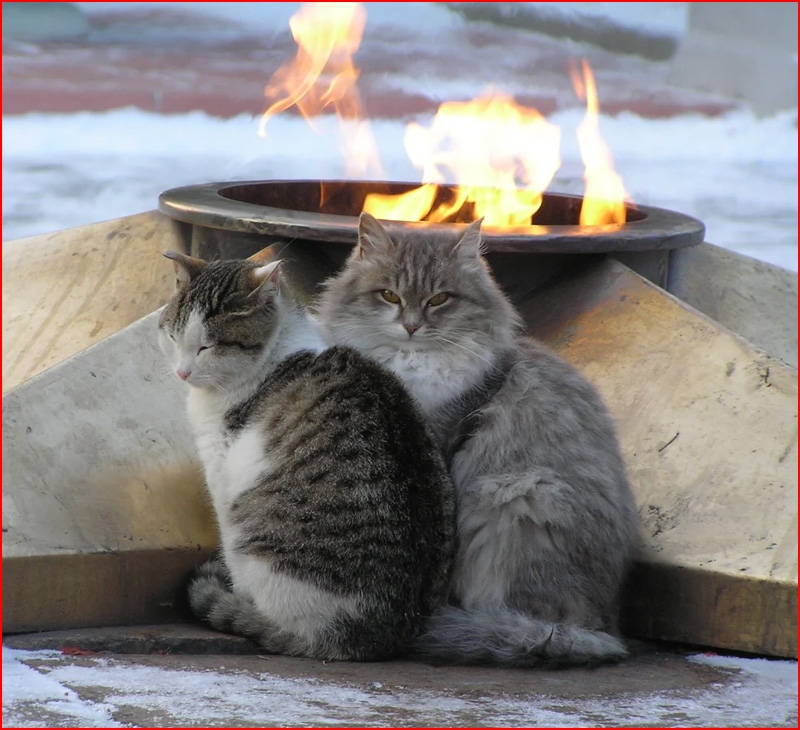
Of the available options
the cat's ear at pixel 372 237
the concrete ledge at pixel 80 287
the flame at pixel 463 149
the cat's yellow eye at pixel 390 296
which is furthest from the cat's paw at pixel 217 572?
the flame at pixel 463 149

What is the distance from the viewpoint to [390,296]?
281 cm

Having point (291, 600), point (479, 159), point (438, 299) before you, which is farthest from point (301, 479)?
point (479, 159)

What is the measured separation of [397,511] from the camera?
2.42 m

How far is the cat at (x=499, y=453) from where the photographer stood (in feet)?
8.21

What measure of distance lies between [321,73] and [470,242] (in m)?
1.84

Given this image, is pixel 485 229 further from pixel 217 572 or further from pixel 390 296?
pixel 217 572

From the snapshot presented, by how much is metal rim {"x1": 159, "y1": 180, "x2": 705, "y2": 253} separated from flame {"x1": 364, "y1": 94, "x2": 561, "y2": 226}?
0.58 m

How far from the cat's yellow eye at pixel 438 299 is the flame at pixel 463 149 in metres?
1.36

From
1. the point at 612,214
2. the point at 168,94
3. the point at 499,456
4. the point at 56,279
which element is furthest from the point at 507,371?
the point at 168,94

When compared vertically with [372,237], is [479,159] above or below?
above

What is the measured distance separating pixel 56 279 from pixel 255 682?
2.45 metres

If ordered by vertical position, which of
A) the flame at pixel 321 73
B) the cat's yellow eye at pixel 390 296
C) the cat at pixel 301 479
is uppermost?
the flame at pixel 321 73

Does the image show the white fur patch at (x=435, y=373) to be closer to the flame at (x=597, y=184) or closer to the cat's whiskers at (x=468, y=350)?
the cat's whiskers at (x=468, y=350)

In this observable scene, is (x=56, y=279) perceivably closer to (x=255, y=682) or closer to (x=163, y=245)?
(x=163, y=245)
